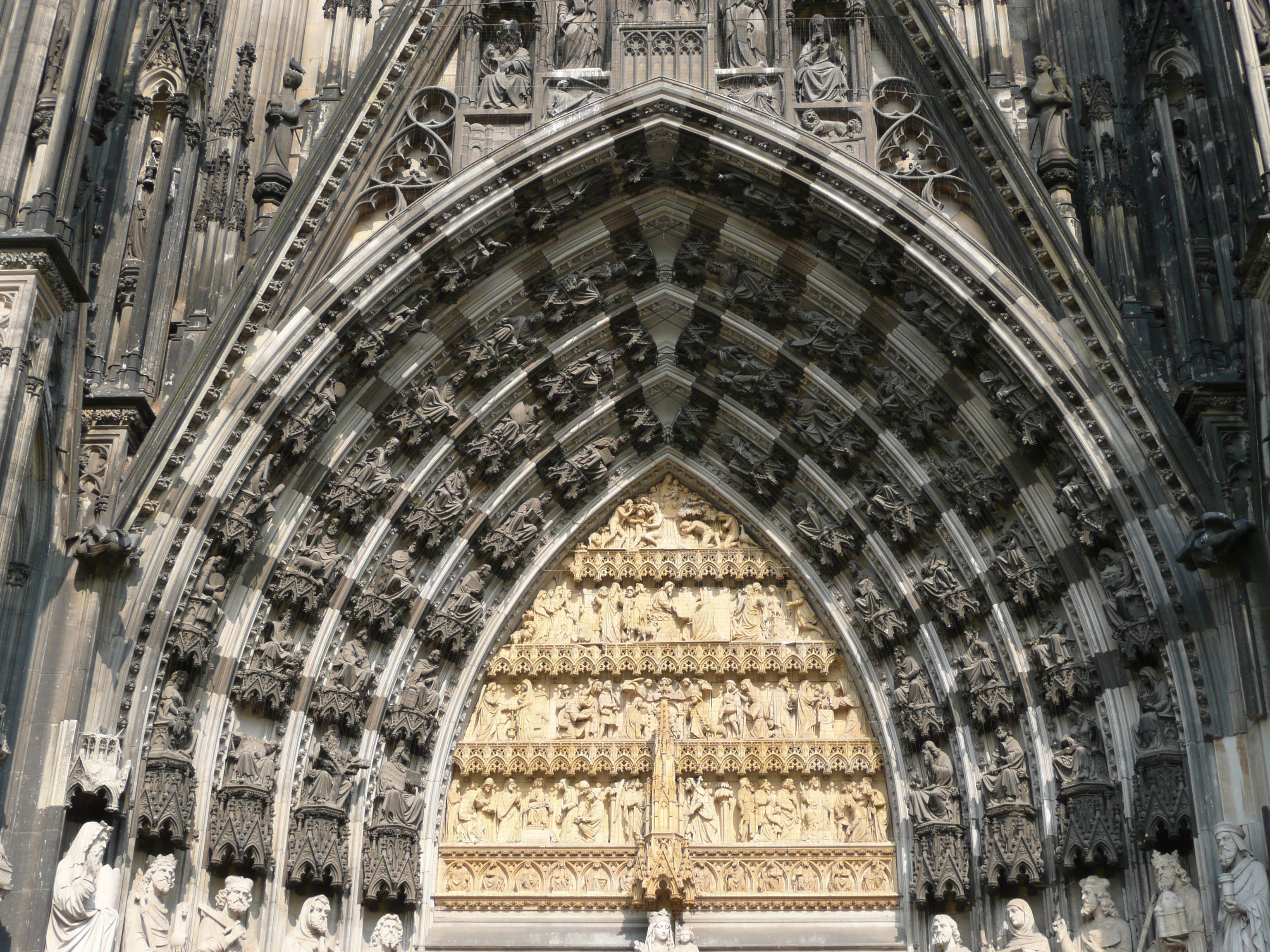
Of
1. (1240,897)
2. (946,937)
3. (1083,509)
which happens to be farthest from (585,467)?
(1240,897)

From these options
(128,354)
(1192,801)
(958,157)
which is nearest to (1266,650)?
(1192,801)

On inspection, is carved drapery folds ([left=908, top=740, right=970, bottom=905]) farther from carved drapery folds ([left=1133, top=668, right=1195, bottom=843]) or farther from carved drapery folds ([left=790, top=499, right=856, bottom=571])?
carved drapery folds ([left=790, top=499, right=856, bottom=571])

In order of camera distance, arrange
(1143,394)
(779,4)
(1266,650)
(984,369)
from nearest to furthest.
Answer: (1266,650), (1143,394), (984,369), (779,4)

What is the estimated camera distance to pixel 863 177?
36.5ft

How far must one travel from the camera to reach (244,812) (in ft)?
33.1

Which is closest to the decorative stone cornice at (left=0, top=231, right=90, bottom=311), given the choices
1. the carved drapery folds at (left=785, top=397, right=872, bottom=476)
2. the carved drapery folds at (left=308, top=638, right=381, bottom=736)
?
the carved drapery folds at (left=308, top=638, right=381, bottom=736)

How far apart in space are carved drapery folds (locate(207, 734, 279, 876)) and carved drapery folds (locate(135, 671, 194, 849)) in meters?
0.22

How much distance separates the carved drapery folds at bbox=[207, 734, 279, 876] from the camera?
393 inches

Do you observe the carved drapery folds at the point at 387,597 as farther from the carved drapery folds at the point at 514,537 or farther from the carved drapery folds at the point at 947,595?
the carved drapery folds at the point at 947,595

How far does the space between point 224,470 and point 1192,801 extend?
6.66 metres

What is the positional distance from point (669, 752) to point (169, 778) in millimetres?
3825

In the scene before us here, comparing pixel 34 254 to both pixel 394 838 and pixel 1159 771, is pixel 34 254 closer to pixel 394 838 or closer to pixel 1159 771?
pixel 394 838

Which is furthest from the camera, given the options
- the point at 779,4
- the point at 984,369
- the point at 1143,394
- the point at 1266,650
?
the point at 779,4

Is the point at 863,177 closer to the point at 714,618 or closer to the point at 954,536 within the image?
the point at 954,536
